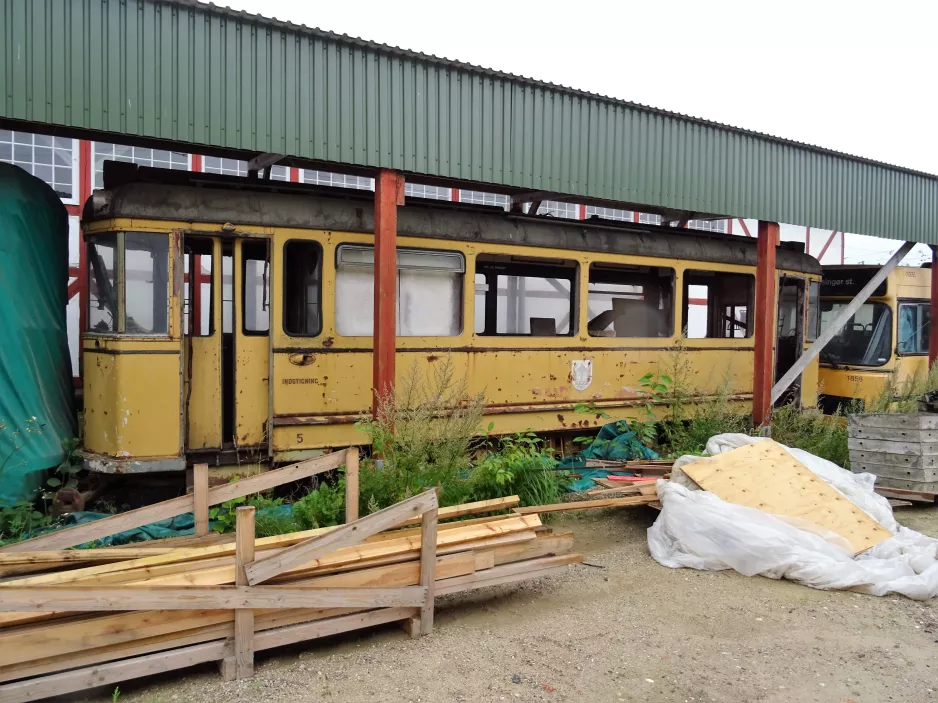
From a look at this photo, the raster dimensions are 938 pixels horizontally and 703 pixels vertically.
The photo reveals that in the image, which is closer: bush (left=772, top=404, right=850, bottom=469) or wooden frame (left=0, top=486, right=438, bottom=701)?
wooden frame (left=0, top=486, right=438, bottom=701)

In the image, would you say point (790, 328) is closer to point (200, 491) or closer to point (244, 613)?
point (200, 491)

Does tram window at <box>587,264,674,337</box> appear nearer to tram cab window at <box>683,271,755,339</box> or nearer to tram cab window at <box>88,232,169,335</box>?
tram cab window at <box>683,271,755,339</box>

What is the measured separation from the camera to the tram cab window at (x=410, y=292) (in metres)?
6.59

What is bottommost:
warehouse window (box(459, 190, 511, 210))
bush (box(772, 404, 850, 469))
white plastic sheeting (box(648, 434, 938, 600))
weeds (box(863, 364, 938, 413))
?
white plastic sheeting (box(648, 434, 938, 600))

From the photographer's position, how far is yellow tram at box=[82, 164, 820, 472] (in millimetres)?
5809

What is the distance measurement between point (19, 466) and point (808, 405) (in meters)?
9.64

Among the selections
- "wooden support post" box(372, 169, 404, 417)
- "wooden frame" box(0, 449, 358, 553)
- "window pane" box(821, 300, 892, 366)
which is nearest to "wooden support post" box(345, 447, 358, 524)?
"wooden frame" box(0, 449, 358, 553)

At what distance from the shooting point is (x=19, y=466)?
211 inches

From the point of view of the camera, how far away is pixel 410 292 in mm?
7004

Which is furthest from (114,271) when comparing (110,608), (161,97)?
(110,608)

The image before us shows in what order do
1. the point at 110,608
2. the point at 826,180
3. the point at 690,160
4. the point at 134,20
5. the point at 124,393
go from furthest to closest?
the point at 826,180 < the point at 690,160 < the point at 124,393 < the point at 134,20 < the point at 110,608

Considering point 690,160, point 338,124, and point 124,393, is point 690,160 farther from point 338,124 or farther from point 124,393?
point 124,393

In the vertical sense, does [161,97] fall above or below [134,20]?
below

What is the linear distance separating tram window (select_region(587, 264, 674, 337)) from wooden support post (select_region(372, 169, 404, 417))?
311 cm
